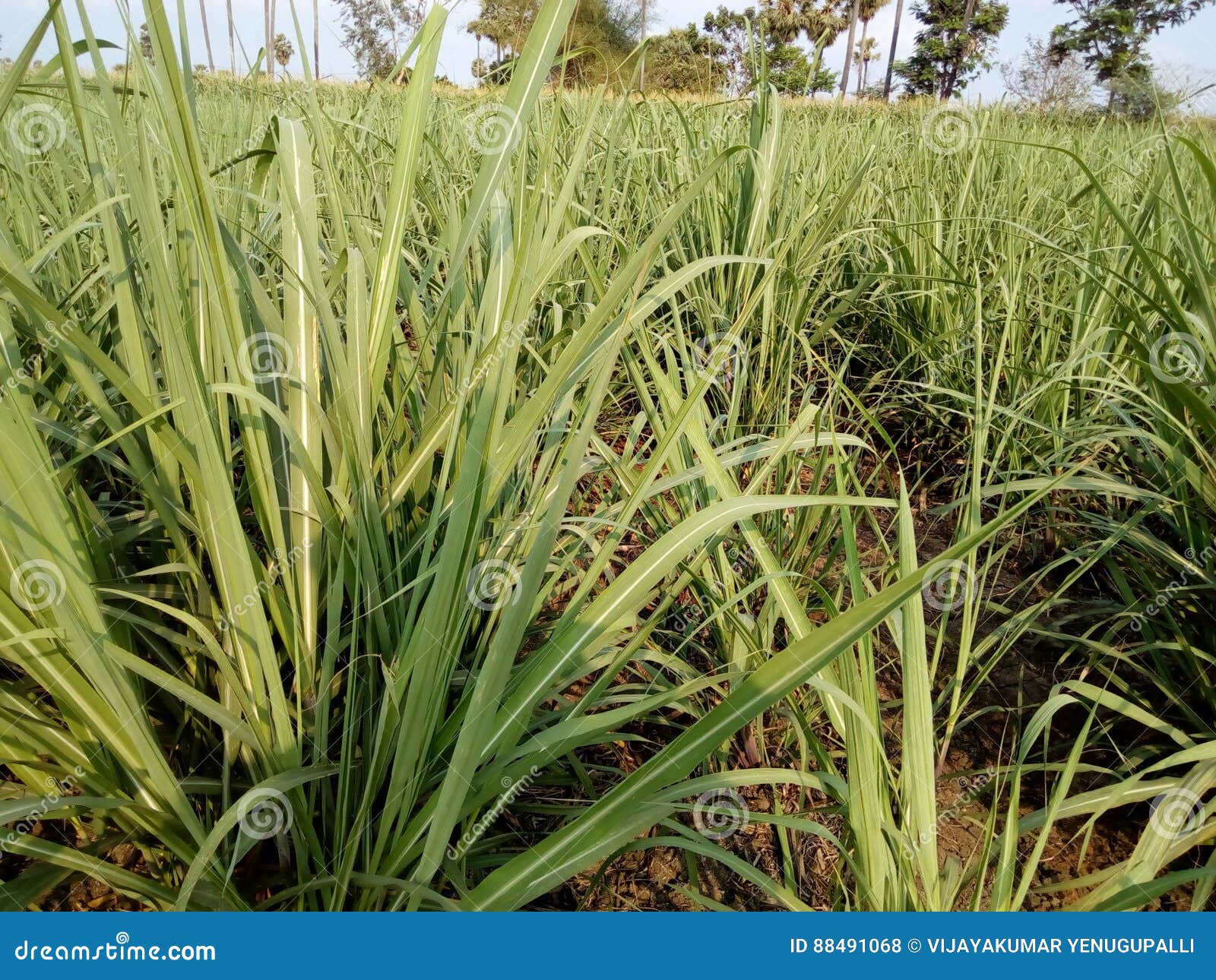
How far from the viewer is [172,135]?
587 mm

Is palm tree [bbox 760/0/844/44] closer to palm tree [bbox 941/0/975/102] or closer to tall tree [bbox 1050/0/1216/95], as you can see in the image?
palm tree [bbox 941/0/975/102]

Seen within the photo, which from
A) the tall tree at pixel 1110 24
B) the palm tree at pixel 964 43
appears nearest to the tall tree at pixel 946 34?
the palm tree at pixel 964 43

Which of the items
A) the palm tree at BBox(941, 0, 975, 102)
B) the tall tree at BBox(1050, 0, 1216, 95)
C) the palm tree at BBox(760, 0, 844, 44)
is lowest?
the tall tree at BBox(1050, 0, 1216, 95)

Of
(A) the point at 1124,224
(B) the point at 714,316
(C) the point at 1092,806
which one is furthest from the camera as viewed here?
(B) the point at 714,316

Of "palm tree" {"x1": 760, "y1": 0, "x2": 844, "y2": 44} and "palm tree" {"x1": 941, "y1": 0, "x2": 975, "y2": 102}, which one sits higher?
"palm tree" {"x1": 760, "y1": 0, "x2": 844, "y2": 44}

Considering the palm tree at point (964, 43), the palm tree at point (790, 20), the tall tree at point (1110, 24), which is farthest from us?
the palm tree at point (790, 20)

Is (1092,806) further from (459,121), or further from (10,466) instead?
(459,121)

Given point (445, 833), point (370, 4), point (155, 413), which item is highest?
point (370, 4)

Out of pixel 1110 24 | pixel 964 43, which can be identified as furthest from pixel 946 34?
pixel 1110 24

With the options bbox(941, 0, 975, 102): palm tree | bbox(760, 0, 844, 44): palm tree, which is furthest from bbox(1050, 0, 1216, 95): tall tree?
bbox(760, 0, 844, 44): palm tree

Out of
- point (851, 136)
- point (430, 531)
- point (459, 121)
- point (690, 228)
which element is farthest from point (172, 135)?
point (851, 136)

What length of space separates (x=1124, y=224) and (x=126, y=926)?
4.41ft

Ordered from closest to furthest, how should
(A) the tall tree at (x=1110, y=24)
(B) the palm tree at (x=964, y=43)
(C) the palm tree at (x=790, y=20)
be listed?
1. (A) the tall tree at (x=1110, y=24)
2. (B) the palm tree at (x=964, y=43)
3. (C) the palm tree at (x=790, y=20)

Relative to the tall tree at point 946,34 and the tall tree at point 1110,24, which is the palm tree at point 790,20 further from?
the tall tree at point 1110,24
